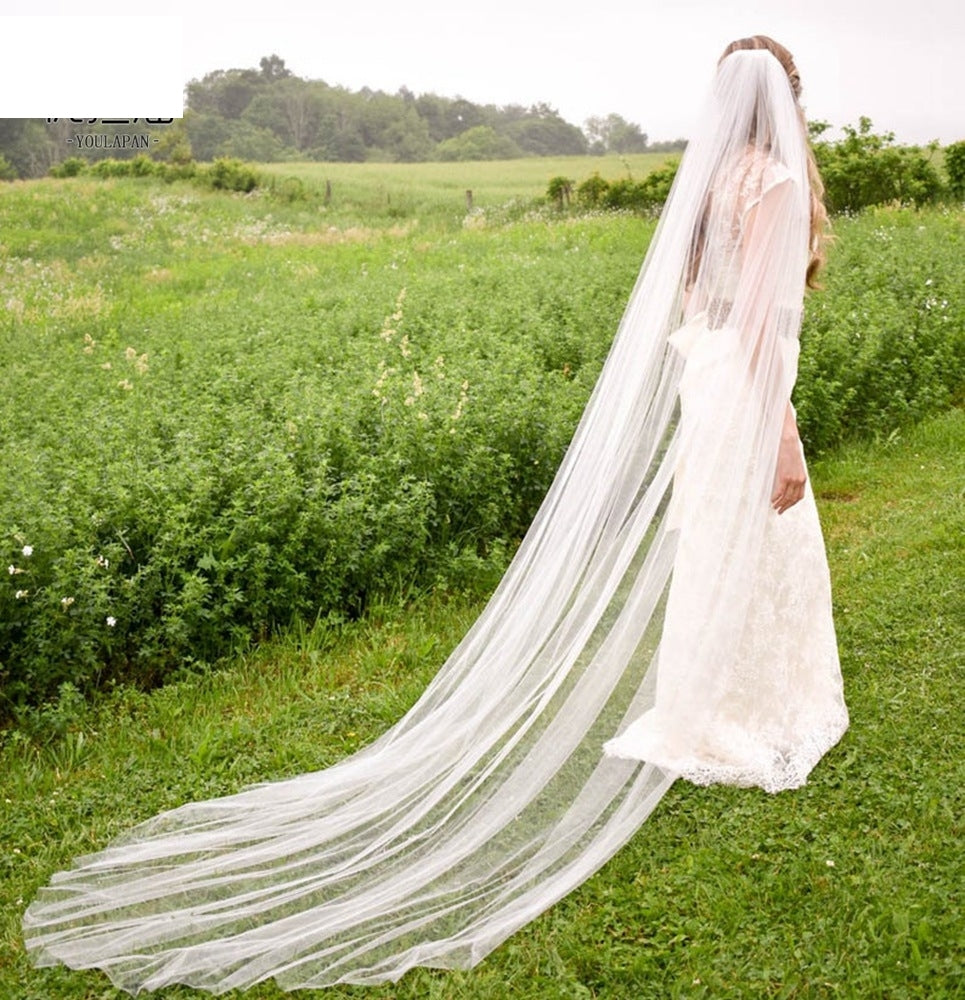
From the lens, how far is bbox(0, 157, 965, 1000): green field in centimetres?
333

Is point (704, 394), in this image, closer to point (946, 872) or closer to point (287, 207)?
point (946, 872)

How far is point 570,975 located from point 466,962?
0.27 meters

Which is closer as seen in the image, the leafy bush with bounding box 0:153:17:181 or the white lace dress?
the white lace dress

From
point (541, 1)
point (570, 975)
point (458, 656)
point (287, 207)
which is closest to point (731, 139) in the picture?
point (458, 656)

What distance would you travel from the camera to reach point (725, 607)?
3.93 metres

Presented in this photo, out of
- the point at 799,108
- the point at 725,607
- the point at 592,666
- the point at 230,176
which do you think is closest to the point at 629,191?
the point at 230,176

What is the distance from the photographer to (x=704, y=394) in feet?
13.0

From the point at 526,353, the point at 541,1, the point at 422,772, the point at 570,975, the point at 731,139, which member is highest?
the point at 541,1

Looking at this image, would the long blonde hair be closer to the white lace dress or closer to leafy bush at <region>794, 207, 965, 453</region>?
the white lace dress

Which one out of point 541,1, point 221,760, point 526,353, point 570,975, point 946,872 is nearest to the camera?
point 570,975

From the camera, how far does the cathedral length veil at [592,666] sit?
3.42 metres

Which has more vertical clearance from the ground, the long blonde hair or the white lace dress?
the long blonde hair

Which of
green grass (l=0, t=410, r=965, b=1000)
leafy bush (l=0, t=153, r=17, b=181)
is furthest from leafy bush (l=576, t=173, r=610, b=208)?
green grass (l=0, t=410, r=965, b=1000)

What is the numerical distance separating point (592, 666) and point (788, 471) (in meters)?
0.90
